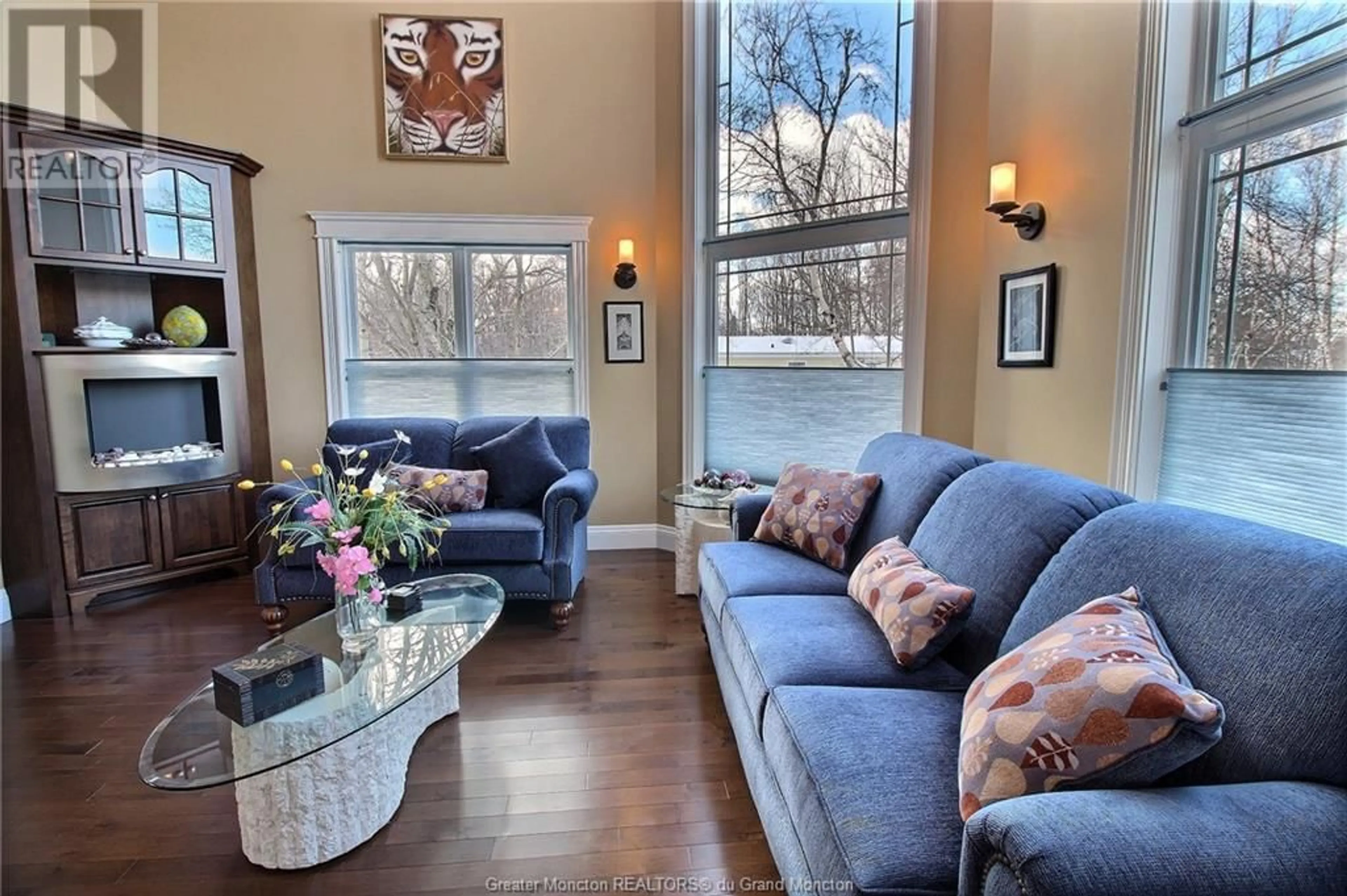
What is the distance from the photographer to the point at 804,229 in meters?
3.83

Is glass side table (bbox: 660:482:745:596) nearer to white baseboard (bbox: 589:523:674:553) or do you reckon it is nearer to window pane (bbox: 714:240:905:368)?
white baseboard (bbox: 589:523:674:553)

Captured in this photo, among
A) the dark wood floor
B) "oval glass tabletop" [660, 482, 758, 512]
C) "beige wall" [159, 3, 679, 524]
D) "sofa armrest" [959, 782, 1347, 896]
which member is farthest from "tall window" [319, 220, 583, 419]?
"sofa armrest" [959, 782, 1347, 896]

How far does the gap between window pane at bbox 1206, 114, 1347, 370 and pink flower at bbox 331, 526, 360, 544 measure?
9.16 feet

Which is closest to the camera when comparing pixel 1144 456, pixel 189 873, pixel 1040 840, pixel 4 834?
pixel 1040 840

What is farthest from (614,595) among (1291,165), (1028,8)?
(1028,8)

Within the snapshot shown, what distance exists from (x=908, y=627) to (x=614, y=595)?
2164 mm

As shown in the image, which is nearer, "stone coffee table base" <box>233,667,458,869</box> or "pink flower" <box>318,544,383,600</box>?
"stone coffee table base" <box>233,667,458,869</box>

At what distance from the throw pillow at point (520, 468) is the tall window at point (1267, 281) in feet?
8.98

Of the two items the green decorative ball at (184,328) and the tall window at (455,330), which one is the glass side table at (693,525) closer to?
the tall window at (455,330)

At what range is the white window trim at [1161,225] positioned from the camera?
2184 millimetres

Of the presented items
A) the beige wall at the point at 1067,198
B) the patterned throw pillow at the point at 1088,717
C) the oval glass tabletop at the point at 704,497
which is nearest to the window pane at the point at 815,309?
the beige wall at the point at 1067,198

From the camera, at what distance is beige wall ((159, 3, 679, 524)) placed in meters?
3.96

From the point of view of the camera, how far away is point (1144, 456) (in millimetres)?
2336

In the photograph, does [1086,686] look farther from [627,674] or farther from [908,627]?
[627,674]
